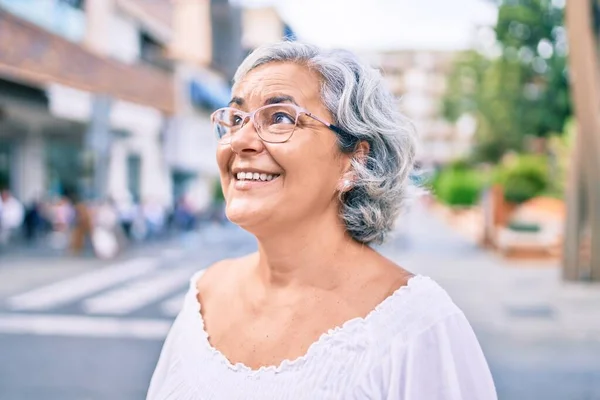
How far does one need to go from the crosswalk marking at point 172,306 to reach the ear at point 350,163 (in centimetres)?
771

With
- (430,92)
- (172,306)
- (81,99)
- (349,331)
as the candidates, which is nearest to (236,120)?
(349,331)

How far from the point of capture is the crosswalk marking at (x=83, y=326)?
7969mm

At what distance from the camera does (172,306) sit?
9.73 meters

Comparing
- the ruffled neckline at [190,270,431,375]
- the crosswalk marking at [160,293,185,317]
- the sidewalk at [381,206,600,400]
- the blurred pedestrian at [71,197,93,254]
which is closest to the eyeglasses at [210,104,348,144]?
the ruffled neckline at [190,270,431,375]

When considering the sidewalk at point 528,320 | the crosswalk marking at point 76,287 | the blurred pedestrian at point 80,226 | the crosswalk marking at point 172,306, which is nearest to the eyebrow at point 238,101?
the sidewalk at point 528,320

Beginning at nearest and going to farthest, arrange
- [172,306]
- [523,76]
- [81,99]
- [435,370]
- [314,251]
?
[435,370] < [314,251] < [172,306] < [81,99] < [523,76]

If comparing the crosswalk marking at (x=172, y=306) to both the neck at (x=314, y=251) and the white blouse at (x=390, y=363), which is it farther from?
the white blouse at (x=390, y=363)

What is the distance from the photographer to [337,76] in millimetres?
1626

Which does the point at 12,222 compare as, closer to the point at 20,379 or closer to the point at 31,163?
the point at 31,163

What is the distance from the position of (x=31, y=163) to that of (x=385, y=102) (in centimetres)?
2203

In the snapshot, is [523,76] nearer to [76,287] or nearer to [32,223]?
[32,223]

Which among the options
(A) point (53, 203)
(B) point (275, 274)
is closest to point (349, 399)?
(B) point (275, 274)

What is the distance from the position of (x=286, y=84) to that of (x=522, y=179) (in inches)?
711

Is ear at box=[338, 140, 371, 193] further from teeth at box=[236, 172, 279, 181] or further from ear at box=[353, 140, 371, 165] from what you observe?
teeth at box=[236, 172, 279, 181]
